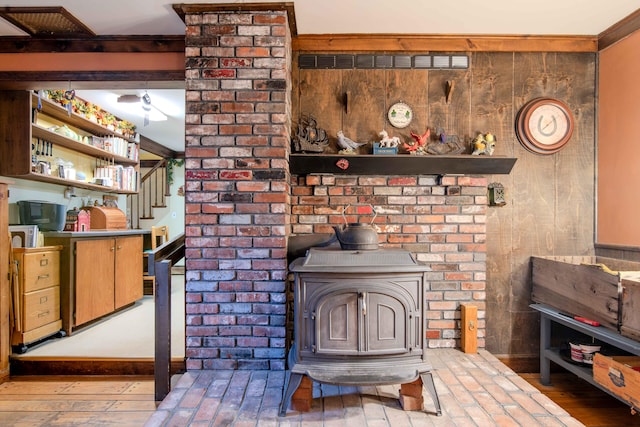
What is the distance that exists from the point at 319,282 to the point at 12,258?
2485mm

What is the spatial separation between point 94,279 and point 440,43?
146 inches

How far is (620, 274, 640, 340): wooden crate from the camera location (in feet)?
5.91

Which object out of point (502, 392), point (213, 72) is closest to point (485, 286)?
point (502, 392)

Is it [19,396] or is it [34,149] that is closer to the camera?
[19,396]

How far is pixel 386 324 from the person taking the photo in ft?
5.83

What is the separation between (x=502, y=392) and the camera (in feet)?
6.19

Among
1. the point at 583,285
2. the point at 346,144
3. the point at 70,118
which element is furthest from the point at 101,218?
the point at 583,285

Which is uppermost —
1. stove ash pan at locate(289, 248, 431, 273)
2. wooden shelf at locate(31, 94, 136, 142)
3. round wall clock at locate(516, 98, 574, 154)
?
wooden shelf at locate(31, 94, 136, 142)

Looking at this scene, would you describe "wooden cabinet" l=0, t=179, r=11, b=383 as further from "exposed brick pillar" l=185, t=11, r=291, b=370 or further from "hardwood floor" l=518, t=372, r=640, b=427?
"hardwood floor" l=518, t=372, r=640, b=427

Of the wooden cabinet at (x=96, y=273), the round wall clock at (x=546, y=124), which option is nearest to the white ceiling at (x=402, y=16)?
the round wall clock at (x=546, y=124)

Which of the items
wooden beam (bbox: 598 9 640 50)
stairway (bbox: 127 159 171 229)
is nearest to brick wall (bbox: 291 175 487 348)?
wooden beam (bbox: 598 9 640 50)

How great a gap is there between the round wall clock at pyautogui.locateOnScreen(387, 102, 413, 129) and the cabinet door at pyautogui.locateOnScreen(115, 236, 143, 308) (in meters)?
3.19

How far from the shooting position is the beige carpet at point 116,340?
9.23 ft

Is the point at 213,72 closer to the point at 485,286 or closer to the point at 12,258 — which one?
the point at 12,258
